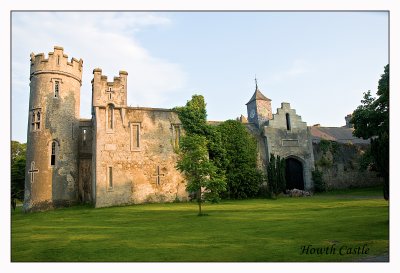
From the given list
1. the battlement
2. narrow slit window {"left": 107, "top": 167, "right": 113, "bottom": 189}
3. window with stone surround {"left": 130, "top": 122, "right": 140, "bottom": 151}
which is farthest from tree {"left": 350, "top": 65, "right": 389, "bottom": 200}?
the battlement

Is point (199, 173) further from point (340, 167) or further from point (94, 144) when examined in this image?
point (340, 167)

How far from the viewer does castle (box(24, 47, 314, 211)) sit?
26.4 metres

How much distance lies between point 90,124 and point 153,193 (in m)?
7.82

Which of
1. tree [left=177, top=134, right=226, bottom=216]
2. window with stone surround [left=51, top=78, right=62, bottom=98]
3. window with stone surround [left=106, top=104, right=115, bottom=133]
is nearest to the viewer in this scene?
tree [left=177, top=134, right=226, bottom=216]

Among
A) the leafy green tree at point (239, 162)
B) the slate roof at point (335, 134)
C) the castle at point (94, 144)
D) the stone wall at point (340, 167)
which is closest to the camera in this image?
the castle at point (94, 144)

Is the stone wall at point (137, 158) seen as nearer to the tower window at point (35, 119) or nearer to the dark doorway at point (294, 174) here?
the tower window at point (35, 119)

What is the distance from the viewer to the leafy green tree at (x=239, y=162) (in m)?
29.7

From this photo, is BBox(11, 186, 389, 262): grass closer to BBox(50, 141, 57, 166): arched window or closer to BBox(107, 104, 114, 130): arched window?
BBox(50, 141, 57, 166): arched window

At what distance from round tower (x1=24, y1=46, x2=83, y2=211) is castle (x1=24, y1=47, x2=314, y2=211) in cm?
7

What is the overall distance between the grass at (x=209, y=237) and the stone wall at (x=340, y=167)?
1683 centimetres

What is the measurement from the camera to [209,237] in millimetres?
12172

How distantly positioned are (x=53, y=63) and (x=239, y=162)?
56.3 feet

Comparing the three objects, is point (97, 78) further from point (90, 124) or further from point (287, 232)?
point (287, 232)

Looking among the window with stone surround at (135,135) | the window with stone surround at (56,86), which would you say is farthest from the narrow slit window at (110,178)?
the window with stone surround at (56,86)
